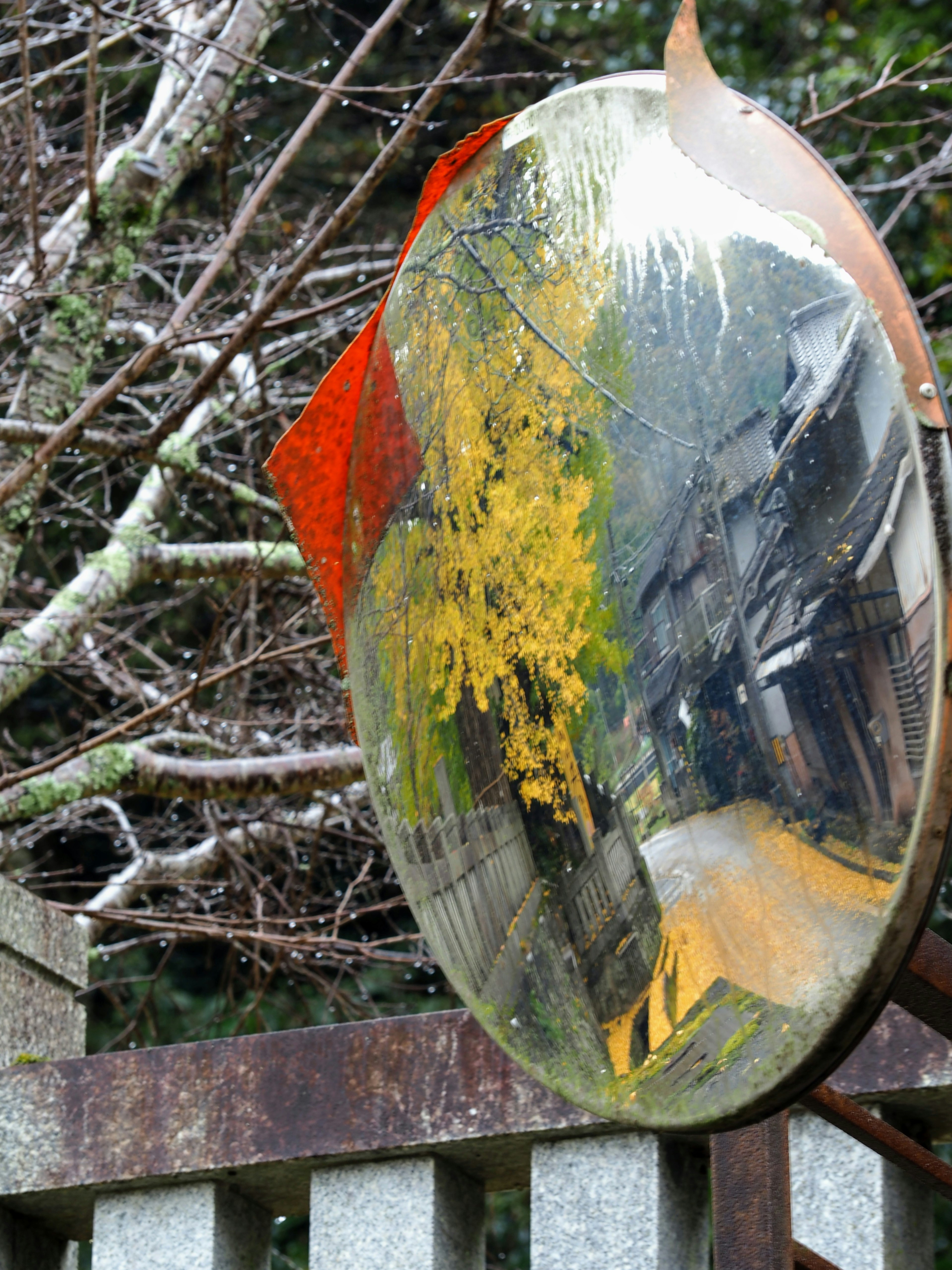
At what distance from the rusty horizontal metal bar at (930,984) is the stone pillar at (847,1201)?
1.32 feet

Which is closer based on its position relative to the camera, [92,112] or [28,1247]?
[28,1247]

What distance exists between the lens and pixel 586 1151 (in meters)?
1.83

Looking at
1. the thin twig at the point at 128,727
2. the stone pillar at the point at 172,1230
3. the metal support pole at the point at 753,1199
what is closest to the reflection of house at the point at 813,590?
the metal support pole at the point at 753,1199

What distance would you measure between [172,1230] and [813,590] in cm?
139

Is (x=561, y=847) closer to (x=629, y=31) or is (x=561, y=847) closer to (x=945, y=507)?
(x=945, y=507)

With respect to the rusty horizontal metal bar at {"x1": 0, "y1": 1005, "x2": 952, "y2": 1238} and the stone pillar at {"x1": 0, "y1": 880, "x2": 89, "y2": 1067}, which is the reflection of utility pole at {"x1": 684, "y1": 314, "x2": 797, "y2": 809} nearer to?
the rusty horizontal metal bar at {"x1": 0, "y1": 1005, "x2": 952, "y2": 1238}

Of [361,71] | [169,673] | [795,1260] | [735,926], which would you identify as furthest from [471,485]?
[361,71]

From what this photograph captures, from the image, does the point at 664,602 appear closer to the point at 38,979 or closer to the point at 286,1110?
the point at 286,1110

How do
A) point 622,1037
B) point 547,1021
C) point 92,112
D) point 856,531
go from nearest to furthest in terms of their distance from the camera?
point 856,531 < point 622,1037 < point 547,1021 < point 92,112

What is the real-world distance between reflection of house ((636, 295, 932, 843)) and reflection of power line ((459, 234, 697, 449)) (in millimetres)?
59

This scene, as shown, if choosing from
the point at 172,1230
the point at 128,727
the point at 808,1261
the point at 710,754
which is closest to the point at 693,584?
the point at 710,754

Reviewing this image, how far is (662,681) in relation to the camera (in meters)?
1.26

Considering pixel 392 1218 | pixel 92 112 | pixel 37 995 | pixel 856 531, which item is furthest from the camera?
pixel 92 112

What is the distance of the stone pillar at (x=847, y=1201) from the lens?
172 centimetres
